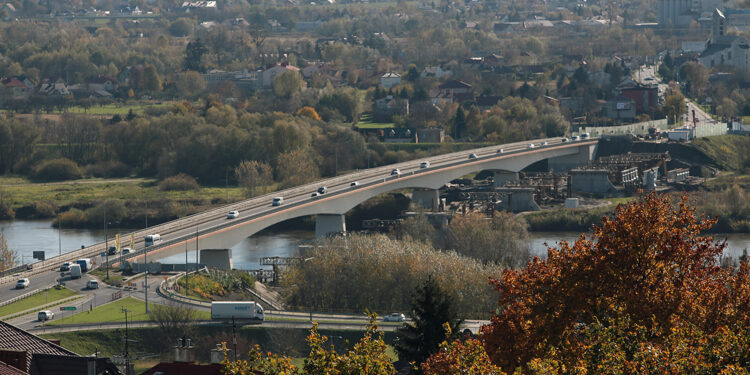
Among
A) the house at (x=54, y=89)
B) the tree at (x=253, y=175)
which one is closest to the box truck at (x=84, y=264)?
the tree at (x=253, y=175)

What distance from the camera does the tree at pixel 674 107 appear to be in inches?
3050

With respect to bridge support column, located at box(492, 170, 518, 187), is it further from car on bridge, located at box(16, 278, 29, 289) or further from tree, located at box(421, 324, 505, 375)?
tree, located at box(421, 324, 505, 375)

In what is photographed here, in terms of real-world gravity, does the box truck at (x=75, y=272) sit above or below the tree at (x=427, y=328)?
below

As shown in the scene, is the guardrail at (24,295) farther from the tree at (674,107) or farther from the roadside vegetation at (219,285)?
the tree at (674,107)

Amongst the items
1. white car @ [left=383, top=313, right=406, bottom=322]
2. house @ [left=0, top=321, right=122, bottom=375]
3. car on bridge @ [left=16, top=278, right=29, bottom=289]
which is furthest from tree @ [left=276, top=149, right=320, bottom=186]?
house @ [left=0, top=321, right=122, bottom=375]

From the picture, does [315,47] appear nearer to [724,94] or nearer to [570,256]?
[724,94]

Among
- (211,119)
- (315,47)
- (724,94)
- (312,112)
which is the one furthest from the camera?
(315,47)

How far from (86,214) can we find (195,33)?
9406 cm

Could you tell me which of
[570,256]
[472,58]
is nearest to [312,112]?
[472,58]

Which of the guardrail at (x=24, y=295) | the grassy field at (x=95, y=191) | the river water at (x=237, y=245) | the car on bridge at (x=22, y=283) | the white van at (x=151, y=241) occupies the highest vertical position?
the white van at (x=151, y=241)

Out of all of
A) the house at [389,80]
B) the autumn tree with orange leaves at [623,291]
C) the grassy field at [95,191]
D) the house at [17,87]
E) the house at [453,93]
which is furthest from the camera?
the house at [389,80]

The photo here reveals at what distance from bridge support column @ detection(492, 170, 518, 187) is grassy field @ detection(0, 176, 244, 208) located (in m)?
11.8

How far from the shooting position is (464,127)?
74.2 meters

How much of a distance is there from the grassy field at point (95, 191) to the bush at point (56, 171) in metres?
0.83
